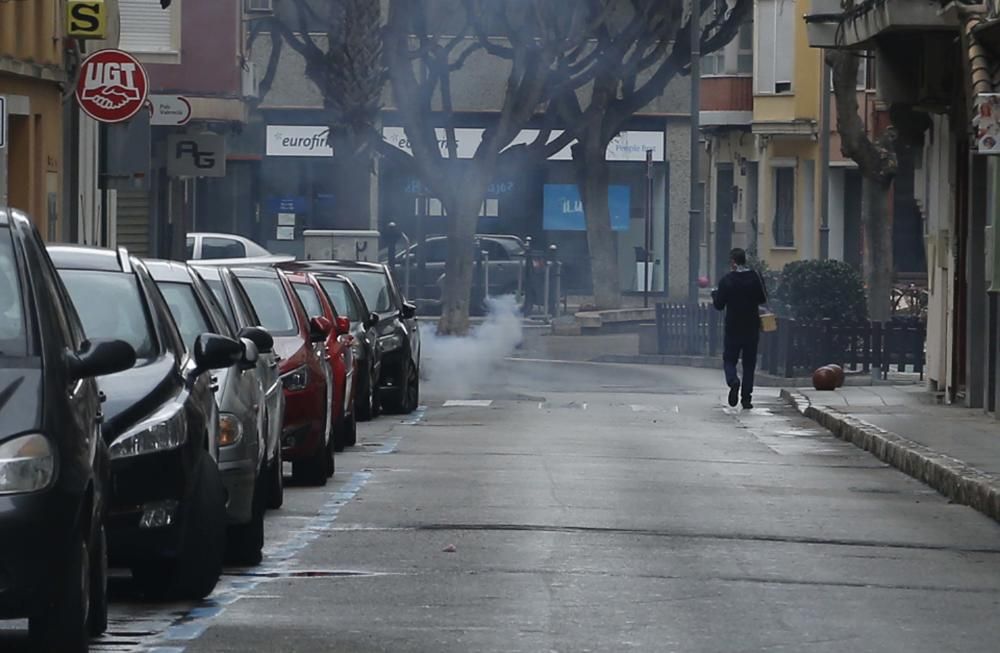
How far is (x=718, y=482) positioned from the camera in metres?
16.8

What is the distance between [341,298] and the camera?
24.1 m

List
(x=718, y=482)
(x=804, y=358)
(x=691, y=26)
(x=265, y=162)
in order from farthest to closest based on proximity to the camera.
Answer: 1. (x=265, y=162)
2. (x=691, y=26)
3. (x=804, y=358)
4. (x=718, y=482)

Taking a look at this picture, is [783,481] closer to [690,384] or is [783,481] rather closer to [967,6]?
[967,6]

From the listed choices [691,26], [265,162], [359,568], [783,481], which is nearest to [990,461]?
[783,481]

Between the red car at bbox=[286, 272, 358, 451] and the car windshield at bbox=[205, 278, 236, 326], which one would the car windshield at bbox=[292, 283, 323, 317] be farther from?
the car windshield at bbox=[205, 278, 236, 326]

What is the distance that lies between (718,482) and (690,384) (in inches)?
686

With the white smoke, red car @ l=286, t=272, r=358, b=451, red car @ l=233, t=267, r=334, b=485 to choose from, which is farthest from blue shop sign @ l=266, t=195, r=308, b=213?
red car @ l=233, t=267, r=334, b=485

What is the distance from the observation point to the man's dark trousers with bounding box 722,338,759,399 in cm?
2681

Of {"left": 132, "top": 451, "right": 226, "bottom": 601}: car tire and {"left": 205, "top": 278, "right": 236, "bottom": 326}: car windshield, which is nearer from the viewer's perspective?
{"left": 132, "top": 451, "right": 226, "bottom": 601}: car tire

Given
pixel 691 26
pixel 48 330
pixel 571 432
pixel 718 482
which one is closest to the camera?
pixel 48 330

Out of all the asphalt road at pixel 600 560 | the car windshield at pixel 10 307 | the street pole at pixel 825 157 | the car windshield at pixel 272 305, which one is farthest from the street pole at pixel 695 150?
the car windshield at pixel 10 307

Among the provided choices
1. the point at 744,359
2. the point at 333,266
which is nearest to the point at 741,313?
the point at 744,359

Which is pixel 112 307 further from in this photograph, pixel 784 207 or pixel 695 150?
pixel 784 207

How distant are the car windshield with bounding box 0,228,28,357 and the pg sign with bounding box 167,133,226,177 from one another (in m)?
18.2
